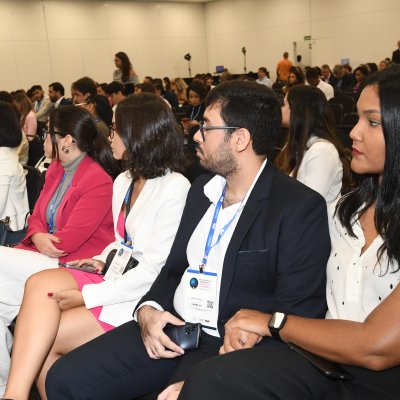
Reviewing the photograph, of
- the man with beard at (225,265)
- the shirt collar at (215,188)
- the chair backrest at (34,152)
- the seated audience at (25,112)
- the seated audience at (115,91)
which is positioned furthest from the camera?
the seated audience at (115,91)

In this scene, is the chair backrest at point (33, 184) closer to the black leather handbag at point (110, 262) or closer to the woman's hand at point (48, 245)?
the woman's hand at point (48, 245)

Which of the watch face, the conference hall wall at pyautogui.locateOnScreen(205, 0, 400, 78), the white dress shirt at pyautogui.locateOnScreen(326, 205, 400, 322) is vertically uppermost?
the conference hall wall at pyautogui.locateOnScreen(205, 0, 400, 78)

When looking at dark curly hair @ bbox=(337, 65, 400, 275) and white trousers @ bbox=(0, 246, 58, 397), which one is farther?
white trousers @ bbox=(0, 246, 58, 397)

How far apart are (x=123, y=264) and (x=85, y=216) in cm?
52

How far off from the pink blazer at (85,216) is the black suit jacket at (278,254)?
3.86ft

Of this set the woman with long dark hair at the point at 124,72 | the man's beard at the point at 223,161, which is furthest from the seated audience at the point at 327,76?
the man's beard at the point at 223,161

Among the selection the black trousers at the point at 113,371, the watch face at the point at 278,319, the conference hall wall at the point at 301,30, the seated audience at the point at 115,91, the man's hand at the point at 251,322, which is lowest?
the black trousers at the point at 113,371

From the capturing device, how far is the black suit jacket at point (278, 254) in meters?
1.58

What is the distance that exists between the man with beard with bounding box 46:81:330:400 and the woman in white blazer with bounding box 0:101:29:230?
5.72 ft

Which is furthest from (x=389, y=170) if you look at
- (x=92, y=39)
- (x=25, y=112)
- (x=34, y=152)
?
(x=92, y=39)

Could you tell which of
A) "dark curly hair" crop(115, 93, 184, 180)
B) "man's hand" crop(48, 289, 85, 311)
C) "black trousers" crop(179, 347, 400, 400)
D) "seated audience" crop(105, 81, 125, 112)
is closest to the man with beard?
"black trousers" crop(179, 347, 400, 400)

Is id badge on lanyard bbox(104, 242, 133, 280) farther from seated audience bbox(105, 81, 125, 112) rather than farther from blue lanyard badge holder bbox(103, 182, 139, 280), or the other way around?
seated audience bbox(105, 81, 125, 112)

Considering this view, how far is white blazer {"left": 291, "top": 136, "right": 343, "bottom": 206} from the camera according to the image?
9.46 feet

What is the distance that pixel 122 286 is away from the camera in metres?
2.11
